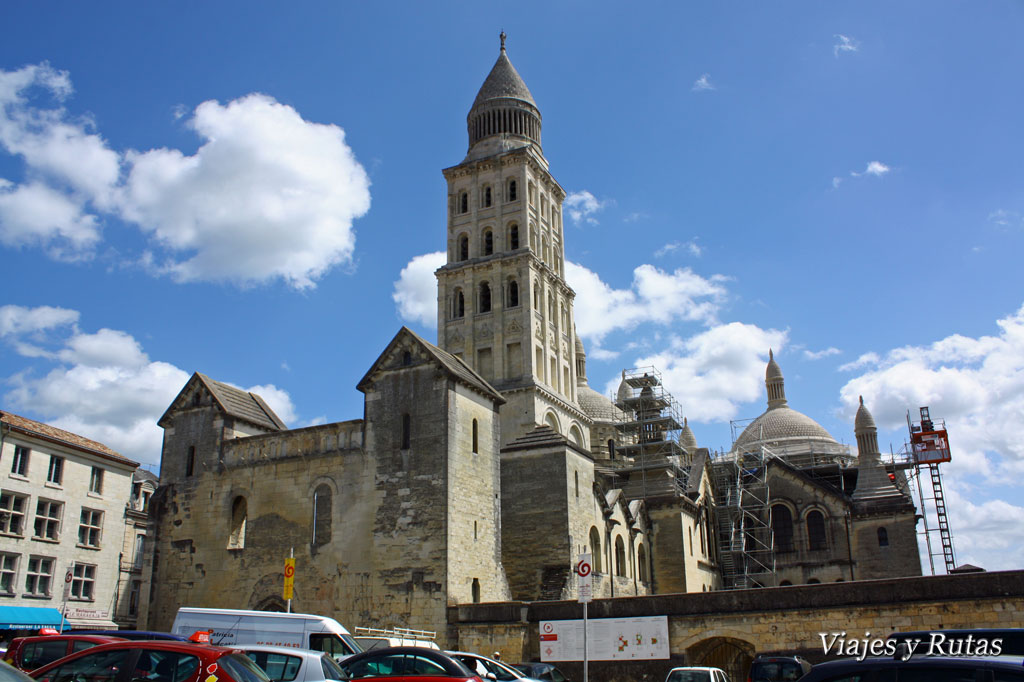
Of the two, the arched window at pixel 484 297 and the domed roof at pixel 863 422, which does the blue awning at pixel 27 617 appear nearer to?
the arched window at pixel 484 297

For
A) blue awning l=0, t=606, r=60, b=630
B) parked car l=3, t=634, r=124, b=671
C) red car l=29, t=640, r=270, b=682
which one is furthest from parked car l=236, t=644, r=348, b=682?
blue awning l=0, t=606, r=60, b=630

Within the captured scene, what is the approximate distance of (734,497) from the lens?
52.3 meters

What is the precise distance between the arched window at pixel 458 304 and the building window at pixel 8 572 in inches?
1188

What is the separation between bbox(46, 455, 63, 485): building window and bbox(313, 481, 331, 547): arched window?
9578 millimetres

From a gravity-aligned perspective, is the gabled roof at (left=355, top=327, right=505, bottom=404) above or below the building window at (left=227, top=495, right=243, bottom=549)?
above

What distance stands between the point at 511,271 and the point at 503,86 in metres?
15.0

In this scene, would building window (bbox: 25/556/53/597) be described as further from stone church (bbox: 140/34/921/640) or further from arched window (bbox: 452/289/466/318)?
arched window (bbox: 452/289/466/318)

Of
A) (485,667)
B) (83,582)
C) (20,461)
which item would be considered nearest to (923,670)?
(485,667)

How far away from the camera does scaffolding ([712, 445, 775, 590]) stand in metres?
50.5

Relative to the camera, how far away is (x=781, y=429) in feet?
231

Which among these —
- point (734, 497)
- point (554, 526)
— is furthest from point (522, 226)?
point (554, 526)

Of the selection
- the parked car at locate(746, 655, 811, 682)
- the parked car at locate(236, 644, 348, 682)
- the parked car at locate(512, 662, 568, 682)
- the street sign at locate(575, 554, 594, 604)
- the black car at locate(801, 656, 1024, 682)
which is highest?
the street sign at locate(575, 554, 594, 604)

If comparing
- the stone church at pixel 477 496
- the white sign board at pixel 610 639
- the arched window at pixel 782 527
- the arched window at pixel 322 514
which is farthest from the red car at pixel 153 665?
the arched window at pixel 782 527

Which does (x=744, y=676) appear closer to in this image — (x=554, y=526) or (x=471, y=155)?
(x=554, y=526)
